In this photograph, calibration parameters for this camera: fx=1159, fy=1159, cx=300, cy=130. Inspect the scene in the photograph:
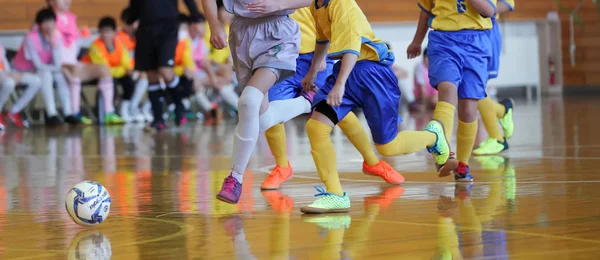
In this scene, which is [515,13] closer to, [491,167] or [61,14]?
[61,14]

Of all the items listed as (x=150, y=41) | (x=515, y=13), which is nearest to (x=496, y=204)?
(x=150, y=41)

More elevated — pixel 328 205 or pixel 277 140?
pixel 277 140

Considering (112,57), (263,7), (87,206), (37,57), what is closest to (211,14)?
(263,7)

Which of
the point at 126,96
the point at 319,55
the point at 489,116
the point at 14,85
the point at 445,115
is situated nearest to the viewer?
the point at 319,55

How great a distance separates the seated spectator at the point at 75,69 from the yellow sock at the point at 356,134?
1021 cm

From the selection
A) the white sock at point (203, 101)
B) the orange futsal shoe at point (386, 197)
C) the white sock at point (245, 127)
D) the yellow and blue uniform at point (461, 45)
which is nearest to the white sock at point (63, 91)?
the white sock at point (203, 101)

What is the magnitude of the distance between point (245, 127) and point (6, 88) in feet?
36.0

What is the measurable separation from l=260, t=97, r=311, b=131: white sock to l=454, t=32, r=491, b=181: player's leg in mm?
966

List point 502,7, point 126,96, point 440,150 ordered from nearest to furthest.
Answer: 1. point 440,150
2. point 502,7
3. point 126,96

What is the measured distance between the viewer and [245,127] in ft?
18.9

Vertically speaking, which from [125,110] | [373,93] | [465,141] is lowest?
[125,110]

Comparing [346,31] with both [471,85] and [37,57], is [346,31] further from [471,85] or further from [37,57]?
[37,57]

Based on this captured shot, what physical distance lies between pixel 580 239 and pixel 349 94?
1.95 metres

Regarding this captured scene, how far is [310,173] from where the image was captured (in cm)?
782
